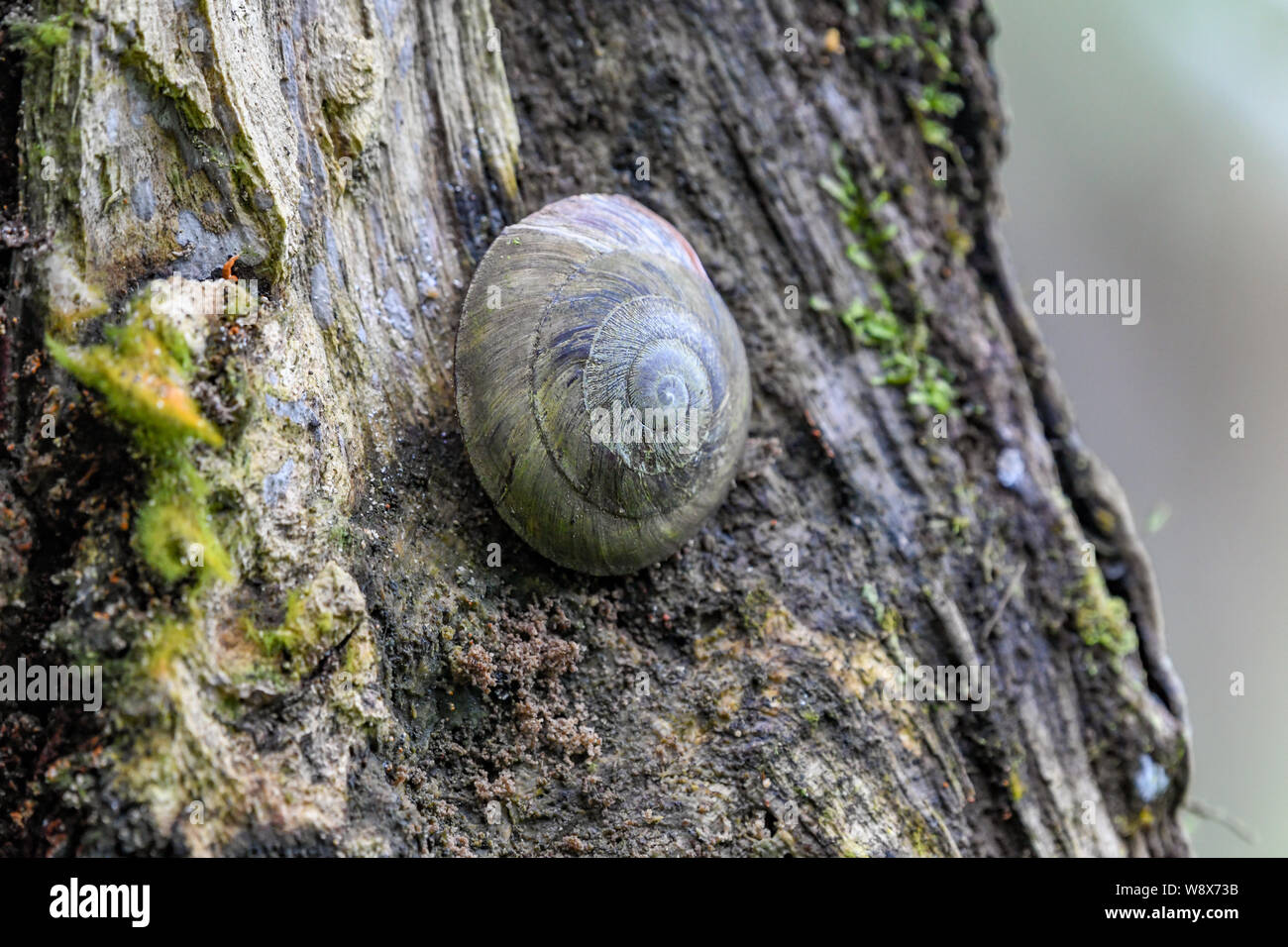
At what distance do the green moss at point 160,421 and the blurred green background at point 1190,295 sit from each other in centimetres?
563

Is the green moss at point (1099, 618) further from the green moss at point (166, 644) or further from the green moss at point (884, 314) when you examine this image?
the green moss at point (166, 644)

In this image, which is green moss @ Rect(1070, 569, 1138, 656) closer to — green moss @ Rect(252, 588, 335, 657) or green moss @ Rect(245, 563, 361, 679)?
green moss @ Rect(245, 563, 361, 679)

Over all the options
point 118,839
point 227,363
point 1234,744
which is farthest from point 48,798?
point 1234,744

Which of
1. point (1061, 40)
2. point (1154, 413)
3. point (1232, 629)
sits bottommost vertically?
point (1232, 629)

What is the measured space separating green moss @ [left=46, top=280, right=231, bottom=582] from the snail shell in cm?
91

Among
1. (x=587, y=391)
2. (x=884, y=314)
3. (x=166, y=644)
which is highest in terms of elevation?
(x=884, y=314)

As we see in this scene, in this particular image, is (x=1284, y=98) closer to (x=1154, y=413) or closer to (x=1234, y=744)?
(x=1154, y=413)

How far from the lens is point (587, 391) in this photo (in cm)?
292

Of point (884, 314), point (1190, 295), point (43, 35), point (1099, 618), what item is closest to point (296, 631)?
point (43, 35)

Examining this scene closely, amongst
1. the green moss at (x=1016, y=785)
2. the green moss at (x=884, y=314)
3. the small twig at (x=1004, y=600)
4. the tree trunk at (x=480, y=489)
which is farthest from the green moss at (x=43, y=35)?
the green moss at (x=1016, y=785)

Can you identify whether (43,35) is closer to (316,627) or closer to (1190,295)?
(316,627)

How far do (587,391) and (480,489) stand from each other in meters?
0.54

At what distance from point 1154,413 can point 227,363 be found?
628 centimetres

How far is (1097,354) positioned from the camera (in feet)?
21.0
